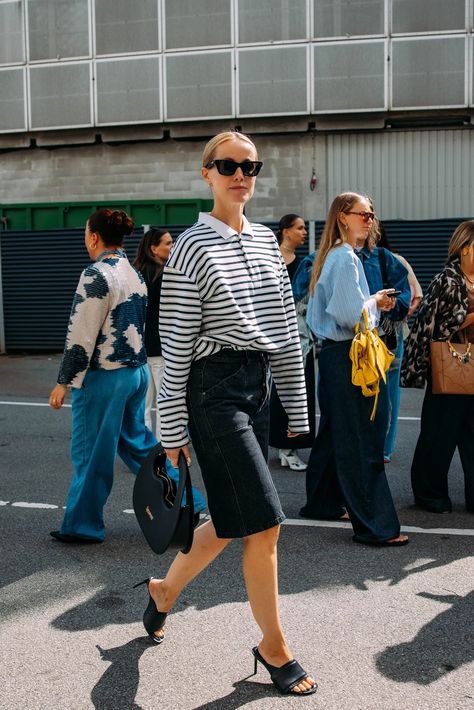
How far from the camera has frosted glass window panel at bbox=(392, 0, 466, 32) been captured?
17.6 metres

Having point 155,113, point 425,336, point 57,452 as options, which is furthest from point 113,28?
point 425,336

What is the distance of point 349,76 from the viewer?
18047 mm

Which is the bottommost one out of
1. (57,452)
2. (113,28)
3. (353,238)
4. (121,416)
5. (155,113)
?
(57,452)

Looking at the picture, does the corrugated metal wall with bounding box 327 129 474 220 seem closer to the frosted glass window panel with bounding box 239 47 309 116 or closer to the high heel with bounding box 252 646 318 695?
the frosted glass window panel with bounding box 239 47 309 116

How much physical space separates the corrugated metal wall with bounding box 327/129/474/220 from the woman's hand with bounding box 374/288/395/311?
513 inches

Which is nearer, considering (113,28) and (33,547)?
(33,547)

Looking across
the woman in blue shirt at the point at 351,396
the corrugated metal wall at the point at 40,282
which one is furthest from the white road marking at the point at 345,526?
the corrugated metal wall at the point at 40,282

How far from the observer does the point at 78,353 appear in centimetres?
537

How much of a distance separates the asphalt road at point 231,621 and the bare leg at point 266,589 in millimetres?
145

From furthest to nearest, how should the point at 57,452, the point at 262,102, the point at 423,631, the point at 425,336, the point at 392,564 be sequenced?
the point at 262,102 → the point at 57,452 → the point at 425,336 → the point at 392,564 → the point at 423,631

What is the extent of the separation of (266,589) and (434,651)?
33.5 inches

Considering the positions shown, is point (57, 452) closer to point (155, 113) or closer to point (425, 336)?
point (425, 336)

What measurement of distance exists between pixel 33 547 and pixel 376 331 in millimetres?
2287

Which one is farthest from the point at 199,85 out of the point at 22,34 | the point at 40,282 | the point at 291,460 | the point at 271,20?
the point at 291,460
